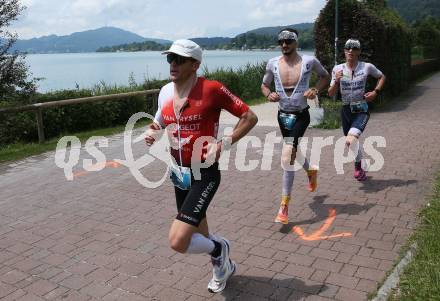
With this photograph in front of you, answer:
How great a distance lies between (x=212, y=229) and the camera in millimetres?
5484

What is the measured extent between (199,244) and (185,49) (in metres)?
1.52

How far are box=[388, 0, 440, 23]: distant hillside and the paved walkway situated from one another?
391 feet

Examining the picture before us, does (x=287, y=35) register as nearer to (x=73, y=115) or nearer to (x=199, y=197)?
(x=199, y=197)

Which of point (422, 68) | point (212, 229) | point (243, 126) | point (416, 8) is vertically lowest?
point (212, 229)

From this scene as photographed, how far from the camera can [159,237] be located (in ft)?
17.3

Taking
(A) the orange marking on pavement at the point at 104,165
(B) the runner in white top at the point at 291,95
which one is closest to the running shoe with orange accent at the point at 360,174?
(B) the runner in white top at the point at 291,95

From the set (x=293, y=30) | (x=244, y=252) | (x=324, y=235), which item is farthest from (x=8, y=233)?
(x=293, y=30)

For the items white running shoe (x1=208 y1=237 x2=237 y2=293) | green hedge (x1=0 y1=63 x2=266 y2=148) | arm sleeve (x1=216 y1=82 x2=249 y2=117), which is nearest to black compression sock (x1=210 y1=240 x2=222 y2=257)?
white running shoe (x1=208 y1=237 x2=237 y2=293)

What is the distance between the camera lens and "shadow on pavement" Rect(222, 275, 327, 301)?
387cm

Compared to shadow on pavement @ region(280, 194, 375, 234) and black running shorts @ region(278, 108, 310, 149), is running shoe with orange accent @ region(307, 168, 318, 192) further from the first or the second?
black running shorts @ region(278, 108, 310, 149)

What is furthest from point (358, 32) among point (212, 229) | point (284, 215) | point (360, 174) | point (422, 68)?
point (422, 68)

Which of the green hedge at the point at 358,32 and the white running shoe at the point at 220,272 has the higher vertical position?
the green hedge at the point at 358,32

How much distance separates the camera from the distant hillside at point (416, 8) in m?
118

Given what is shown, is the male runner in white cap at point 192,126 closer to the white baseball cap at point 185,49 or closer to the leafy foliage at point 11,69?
the white baseball cap at point 185,49
